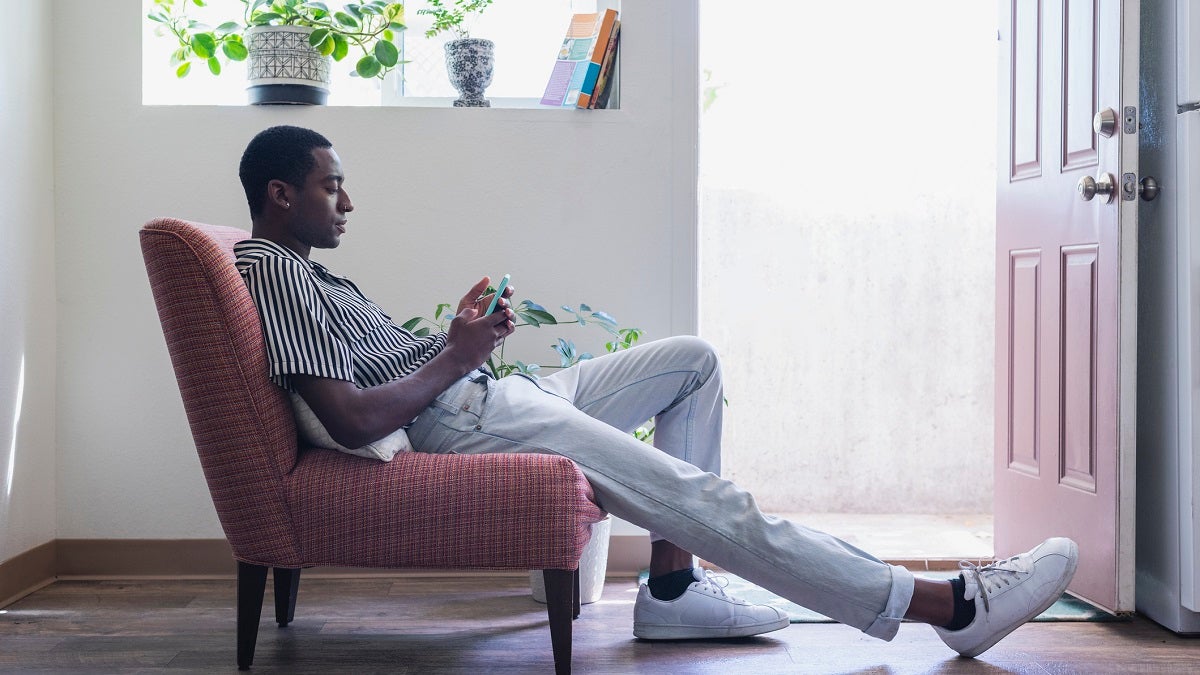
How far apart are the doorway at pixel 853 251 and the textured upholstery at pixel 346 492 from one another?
2.20m

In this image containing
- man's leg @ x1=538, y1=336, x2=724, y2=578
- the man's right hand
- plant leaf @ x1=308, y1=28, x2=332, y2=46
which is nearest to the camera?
the man's right hand

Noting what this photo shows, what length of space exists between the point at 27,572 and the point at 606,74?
1824 millimetres

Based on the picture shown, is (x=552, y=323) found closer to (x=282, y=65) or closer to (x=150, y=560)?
(x=282, y=65)

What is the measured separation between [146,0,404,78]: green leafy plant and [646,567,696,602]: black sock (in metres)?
1.41

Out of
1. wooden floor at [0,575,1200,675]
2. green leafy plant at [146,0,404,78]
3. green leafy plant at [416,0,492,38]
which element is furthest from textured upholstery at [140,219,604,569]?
green leafy plant at [416,0,492,38]

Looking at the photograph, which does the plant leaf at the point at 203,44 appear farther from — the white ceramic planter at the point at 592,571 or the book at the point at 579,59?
the white ceramic planter at the point at 592,571

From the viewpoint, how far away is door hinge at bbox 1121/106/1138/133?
2109 millimetres

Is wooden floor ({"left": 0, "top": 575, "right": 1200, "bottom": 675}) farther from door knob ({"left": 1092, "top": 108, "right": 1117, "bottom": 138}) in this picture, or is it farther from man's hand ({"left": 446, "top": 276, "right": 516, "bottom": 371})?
door knob ({"left": 1092, "top": 108, "right": 1117, "bottom": 138})

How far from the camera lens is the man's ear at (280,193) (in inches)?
71.2

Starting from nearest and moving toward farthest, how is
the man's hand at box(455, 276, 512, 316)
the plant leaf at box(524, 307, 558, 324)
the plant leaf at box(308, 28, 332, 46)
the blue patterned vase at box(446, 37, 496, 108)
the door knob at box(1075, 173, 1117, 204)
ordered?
the man's hand at box(455, 276, 512, 316) < the door knob at box(1075, 173, 1117, 204) < the plant leaf at box(524, 307, 558, 324) < the plant leaf at box(308, 28, 332, 46) < the blue patterned vase at box(446, 37, 496, 108)

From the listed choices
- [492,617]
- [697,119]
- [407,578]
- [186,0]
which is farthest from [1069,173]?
[186,0]

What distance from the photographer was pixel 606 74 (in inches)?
101

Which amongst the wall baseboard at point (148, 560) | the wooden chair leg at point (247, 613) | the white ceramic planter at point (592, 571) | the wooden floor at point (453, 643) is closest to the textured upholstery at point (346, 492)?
the wooden chair leg at point (247, 613)

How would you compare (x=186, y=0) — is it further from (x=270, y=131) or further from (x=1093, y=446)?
(x=1093, y=446)
